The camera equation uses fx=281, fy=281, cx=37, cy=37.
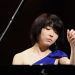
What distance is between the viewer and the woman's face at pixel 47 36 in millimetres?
1761

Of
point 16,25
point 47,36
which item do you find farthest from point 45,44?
point 16,25

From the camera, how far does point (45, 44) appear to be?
5.85 feet

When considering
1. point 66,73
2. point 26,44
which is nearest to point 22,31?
point 26,44

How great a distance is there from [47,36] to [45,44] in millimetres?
54

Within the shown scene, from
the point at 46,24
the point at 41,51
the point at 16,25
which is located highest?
the point at 16,25

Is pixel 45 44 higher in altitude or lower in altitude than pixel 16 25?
lower

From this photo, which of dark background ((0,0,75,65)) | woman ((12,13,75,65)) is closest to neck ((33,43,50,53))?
woman ((12,13,75,65))

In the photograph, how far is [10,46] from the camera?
2.74 meters

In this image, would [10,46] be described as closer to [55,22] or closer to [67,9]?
[67,9]

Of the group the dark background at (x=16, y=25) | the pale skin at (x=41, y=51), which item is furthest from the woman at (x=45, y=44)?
the dark background at (x=16, y=25)

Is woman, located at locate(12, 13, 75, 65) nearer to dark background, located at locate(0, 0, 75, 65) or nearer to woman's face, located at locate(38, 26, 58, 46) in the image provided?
woman's face, located at locate(38, 26, 58, 46)

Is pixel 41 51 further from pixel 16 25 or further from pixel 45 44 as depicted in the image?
pixel 16 25

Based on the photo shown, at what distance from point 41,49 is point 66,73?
54cm

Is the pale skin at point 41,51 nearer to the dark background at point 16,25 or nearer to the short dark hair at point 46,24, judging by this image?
the short dark hair at point 46,24
